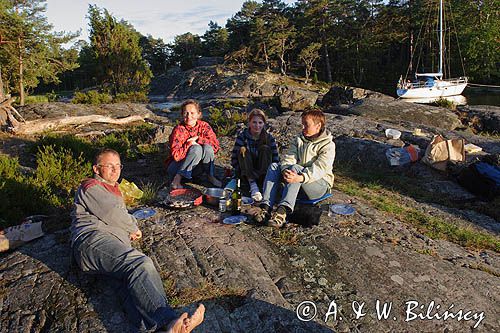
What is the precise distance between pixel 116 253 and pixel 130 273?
28 cm

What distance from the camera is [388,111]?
467 inches

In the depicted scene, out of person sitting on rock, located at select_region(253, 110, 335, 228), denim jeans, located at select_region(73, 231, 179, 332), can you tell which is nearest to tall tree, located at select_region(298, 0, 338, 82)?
person sitting on rock, located at select_region(253, 110, 335, 228)

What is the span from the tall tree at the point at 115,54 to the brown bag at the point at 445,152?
20.4m

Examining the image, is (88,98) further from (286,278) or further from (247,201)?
(286,278)

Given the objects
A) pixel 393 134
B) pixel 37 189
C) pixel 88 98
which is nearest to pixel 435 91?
pixel 393 134

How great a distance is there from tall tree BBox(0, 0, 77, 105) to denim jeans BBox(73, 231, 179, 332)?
15.1 meters

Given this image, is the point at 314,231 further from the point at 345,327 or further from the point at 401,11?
the point at 401,11

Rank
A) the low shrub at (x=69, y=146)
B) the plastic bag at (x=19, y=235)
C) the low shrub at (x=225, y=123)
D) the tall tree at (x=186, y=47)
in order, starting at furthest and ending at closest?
the tall tree at (x=186, y=47), the low shrub at (x=225, y=123), the low shrub at (x=69, y=146), the plastic bag at (x=19, y=235)

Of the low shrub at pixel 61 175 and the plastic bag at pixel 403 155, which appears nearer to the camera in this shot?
the low shrub at pixel 61 175

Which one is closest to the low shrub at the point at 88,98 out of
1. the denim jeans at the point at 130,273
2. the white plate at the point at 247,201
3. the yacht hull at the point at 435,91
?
the white plate at the point at 247,201

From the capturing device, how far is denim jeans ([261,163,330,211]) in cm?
432

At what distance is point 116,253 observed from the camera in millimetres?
2963

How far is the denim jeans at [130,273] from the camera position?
253 centimetres

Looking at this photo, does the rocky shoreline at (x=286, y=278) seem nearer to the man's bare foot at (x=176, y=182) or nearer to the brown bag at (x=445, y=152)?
the man's bare foot at (x=176, y=182)
